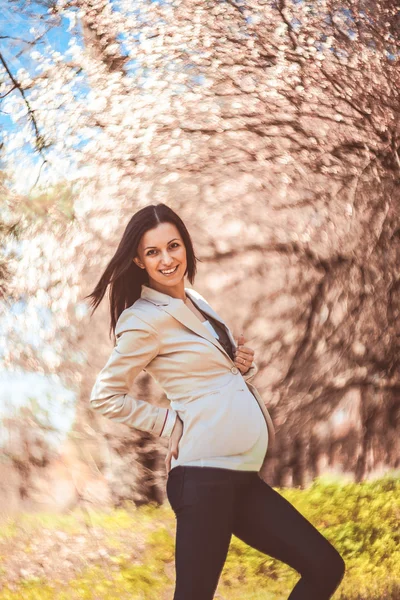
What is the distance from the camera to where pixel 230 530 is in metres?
1.45

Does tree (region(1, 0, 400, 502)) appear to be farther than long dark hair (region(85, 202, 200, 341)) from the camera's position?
Yes

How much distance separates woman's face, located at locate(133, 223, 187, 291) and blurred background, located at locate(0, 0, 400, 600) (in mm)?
265

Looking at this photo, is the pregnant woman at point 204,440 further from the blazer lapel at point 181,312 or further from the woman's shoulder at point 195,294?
the woman's shoulder at point 195,294

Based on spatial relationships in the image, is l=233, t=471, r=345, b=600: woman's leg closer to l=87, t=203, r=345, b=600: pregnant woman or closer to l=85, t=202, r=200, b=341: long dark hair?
l=87, t=203, r=345, b=600: pregnant woman

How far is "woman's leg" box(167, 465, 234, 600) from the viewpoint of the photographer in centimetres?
140

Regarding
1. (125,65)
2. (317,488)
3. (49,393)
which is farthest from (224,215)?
(317,488)

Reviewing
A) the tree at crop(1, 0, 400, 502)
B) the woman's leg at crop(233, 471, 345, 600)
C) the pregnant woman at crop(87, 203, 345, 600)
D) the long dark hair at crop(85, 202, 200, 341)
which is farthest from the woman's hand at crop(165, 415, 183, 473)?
the tree at crop(1, 0, 400, 502)

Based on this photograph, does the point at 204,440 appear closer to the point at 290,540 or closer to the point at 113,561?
the point at 290,540

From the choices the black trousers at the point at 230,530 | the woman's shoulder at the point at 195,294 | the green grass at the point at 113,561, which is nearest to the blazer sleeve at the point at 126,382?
the black trousers at the point at 230,530

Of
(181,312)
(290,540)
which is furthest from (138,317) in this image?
(290,540)

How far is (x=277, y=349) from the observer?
1912mm

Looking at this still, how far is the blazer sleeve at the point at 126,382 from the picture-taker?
1.49m

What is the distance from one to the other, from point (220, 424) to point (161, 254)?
440mm

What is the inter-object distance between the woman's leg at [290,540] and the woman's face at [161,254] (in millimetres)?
522
